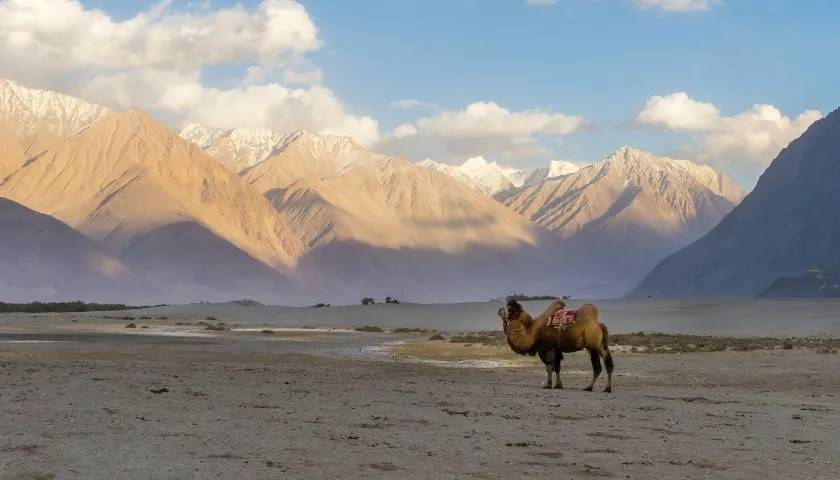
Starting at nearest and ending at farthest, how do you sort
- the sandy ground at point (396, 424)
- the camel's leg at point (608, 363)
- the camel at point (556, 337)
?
the sandy ground at point (396, 424), the camel's leg at point (608, 363), the camel at point (556, 337)

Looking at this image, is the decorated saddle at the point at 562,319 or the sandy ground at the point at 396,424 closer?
the sandy ground at the point at 396,424

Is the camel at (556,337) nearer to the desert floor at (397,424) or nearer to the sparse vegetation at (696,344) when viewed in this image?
the desert floor at (397,424)

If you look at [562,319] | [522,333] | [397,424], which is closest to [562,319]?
[562,319]

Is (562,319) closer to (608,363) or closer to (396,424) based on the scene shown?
(608,363)

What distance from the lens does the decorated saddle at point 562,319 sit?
903 inches

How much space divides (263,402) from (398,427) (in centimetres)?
352

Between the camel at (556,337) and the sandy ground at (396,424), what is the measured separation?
806mm

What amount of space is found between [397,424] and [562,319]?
8.26 meters

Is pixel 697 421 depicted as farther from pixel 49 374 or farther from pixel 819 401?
pixel 49 374

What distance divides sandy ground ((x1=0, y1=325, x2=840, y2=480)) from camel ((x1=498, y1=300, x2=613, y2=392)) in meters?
0.81

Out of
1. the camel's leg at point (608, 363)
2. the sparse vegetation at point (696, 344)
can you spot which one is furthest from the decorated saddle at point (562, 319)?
the sparse vegetation at point (696, 344)

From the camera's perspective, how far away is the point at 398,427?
604 inches

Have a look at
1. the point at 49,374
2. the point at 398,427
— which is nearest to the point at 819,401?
the point at 398,427

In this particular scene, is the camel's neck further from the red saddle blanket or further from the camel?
the red saddle blanket
